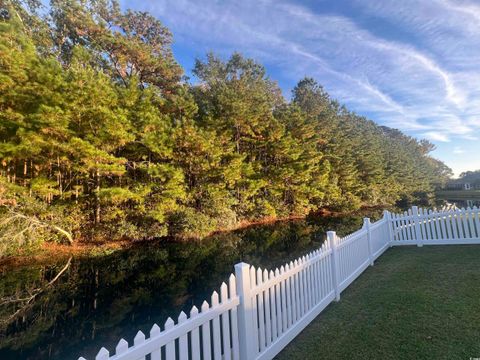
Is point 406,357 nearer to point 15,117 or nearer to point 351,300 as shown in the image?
point 351,300

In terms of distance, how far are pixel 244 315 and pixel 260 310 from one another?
29 centimetres

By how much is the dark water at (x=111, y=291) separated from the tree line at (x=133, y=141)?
8.66ft

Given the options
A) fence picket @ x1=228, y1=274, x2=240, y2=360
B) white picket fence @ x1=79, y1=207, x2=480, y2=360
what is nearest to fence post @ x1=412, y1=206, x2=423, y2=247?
white picket fence @ x1=79, y1=207, x2=480, y2=360

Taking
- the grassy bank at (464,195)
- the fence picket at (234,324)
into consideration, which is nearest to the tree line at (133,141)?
the fence picket at (234,324)

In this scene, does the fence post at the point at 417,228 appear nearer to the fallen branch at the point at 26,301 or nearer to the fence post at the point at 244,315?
the fence post at the point at 244,315

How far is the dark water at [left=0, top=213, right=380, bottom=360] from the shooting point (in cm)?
377

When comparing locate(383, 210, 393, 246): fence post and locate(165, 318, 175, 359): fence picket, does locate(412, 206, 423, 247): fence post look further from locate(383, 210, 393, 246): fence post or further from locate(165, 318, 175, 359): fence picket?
locate(165, 318, 175, 359): fence picket

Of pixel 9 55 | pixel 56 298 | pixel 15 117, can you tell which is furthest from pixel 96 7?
pixel 56 298

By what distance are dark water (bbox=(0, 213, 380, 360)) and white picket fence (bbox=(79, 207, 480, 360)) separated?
49.3 inches

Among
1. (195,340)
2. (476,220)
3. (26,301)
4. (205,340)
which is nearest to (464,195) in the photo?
(476,220)

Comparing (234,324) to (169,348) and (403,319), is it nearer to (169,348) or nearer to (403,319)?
(169,348)

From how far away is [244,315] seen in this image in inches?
89.7

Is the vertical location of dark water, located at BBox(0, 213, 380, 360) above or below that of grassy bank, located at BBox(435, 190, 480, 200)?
below

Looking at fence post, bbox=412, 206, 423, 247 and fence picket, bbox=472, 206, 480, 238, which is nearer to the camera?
fence picket, bbox=472, 206, 480, 238
